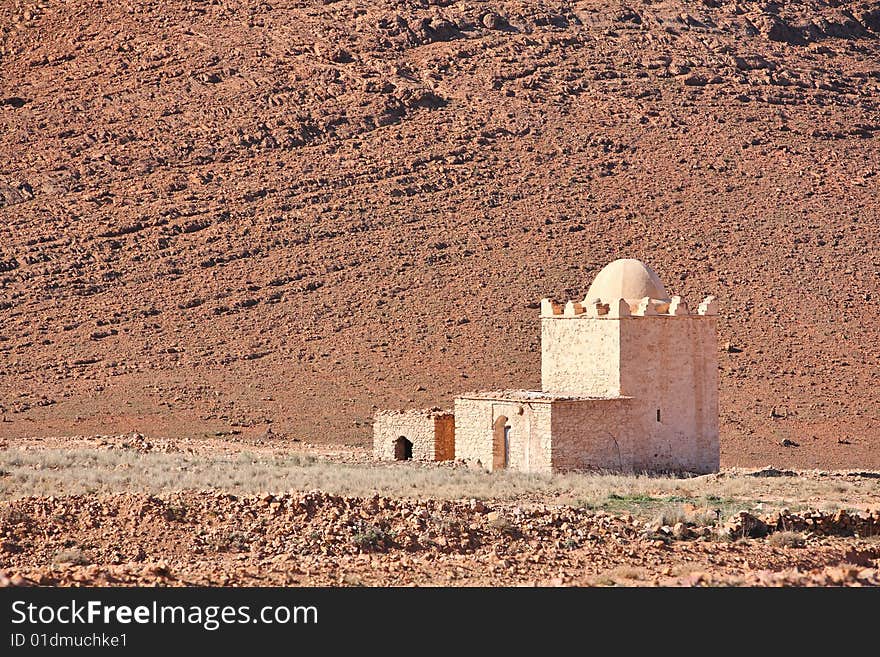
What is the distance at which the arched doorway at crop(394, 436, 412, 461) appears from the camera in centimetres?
2797

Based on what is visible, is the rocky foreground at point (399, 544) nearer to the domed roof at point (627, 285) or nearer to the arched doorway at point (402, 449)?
Result: the domed roof at point (627, 285)

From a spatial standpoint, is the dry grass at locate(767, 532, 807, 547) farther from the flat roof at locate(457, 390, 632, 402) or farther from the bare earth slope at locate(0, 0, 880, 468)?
the bare earth slope at locate(0, 0, 880, 468)

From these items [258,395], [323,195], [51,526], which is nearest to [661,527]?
[51,526]

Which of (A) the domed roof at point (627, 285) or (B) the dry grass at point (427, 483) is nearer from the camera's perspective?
(B) the dry grass at point (427, 483)

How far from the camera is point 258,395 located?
37.3 metres

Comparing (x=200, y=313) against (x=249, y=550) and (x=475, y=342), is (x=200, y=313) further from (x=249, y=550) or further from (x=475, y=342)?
(x=249, y=550)

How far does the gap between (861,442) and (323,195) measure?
67.8 feet

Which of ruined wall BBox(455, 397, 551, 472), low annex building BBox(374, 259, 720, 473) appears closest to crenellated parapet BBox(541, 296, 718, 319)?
low annex building BBox(374, 259, 720, 473)

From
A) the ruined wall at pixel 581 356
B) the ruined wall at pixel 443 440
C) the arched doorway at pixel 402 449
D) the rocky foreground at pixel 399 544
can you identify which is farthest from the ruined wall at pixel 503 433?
the rocky foreground at pixel 399 544

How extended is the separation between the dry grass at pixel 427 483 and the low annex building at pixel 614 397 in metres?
0.86

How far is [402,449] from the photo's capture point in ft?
92.0

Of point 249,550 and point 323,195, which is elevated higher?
point 323,195

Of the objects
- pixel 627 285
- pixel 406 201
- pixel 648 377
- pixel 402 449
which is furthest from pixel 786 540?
pixel 406 201

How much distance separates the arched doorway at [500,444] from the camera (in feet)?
82.1
